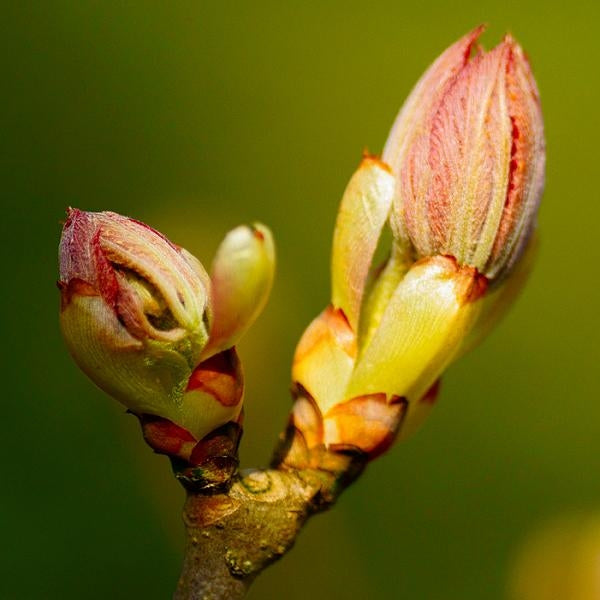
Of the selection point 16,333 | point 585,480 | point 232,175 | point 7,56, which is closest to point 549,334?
point 585,480

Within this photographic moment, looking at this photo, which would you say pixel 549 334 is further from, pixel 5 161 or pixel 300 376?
pixel 300 376

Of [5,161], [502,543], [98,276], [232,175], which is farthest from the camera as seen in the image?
[232,175]

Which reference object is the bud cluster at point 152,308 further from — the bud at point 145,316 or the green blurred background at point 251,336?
the green blurred background at point 251,336

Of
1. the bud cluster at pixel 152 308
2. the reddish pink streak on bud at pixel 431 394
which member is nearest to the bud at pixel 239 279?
the bud cluster at pixel 152 308

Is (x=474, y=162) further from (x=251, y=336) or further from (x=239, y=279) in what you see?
(x=251, y=336)

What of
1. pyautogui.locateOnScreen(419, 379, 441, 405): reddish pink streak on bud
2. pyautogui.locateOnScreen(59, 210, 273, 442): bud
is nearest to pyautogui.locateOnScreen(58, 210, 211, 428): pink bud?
pyautogui.locateOnScreen(59, 210, 273, 442): bud
